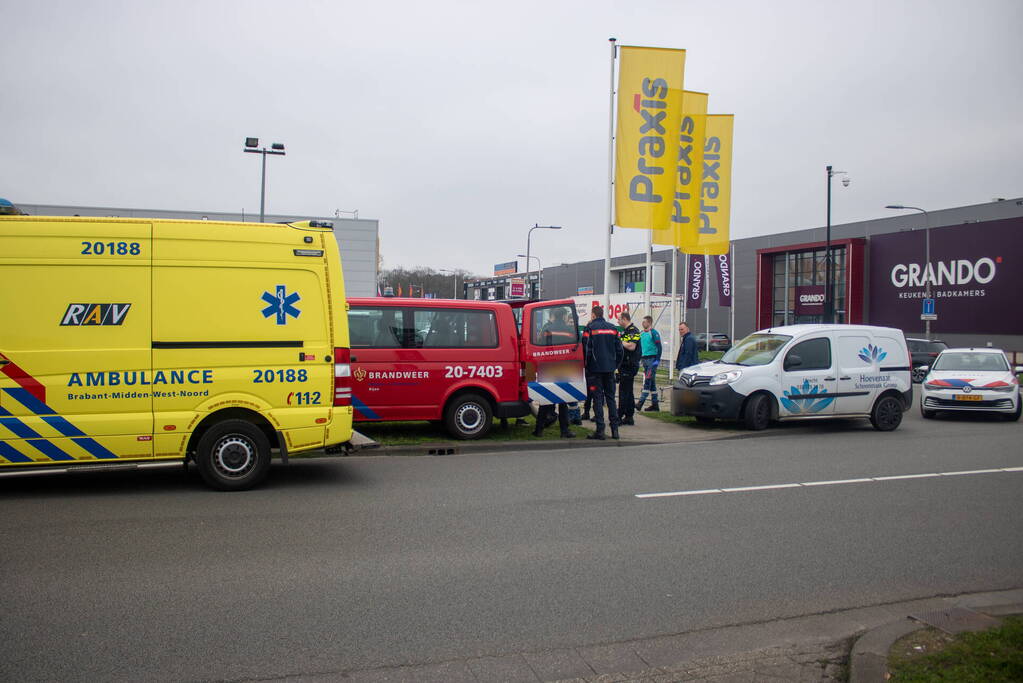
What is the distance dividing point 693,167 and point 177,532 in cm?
1364

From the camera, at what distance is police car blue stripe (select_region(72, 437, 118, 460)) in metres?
7.59

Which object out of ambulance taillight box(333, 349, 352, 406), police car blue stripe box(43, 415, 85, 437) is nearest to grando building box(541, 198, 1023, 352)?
ambulance taillight box(333, 349, 352, 406)

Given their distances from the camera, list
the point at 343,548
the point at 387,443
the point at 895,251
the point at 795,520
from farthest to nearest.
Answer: the point at 895,251
the point at 387,443
the point at 795,520
the point at 343,548

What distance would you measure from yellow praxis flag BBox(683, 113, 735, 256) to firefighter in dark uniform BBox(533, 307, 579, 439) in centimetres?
656

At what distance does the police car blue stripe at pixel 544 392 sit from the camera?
39.6ft

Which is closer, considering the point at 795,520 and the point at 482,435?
the point at 795,520

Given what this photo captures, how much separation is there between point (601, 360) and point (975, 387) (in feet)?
29.2

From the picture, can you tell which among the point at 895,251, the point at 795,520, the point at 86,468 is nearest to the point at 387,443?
the point at 86,468

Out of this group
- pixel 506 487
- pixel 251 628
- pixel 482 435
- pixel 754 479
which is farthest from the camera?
pixel 482 435

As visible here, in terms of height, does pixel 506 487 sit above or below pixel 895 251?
below

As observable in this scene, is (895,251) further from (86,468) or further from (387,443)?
(86,468)

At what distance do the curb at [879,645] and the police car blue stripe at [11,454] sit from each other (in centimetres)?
725

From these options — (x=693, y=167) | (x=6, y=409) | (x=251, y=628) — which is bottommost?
(x=251, y=628)

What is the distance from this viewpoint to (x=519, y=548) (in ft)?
20.3
